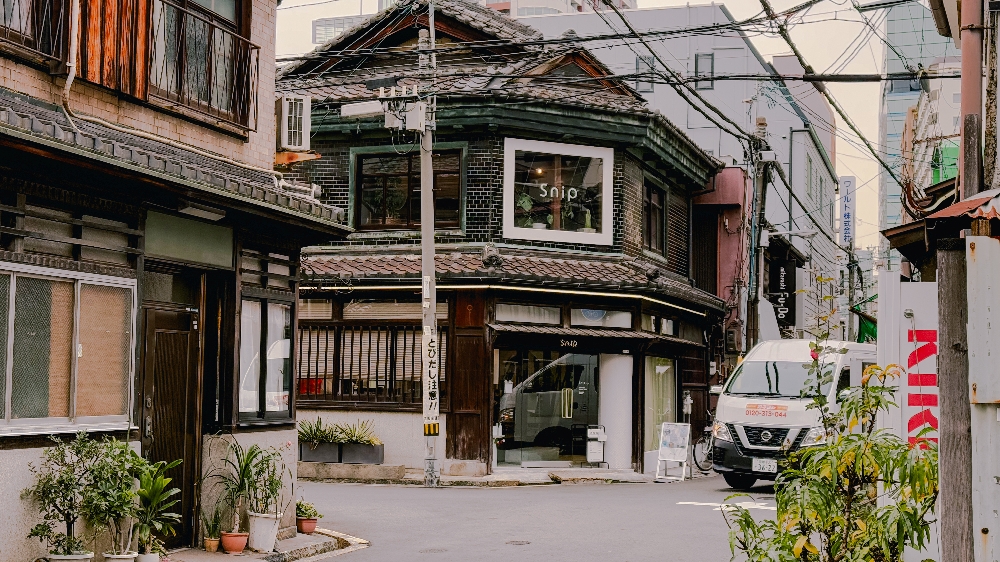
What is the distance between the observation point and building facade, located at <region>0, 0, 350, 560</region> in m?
9.66

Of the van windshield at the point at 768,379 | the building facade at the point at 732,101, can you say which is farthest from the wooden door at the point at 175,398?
the building facade at the point at 732,101

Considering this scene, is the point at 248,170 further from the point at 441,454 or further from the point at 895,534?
the point at 441,454

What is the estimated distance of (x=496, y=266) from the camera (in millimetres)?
23750

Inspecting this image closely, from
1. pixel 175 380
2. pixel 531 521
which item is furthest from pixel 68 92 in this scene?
pixel 531 521

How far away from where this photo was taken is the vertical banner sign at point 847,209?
4162cm

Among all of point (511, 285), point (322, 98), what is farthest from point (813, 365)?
point (322, 98)

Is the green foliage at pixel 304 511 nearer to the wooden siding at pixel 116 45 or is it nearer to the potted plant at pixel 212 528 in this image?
the potted plant at pixel 212 528

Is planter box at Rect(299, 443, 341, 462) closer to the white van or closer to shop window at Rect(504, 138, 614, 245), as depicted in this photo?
shop window at Rect(504, 138, 614, 245)

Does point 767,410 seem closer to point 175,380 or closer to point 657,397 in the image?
point 657,397

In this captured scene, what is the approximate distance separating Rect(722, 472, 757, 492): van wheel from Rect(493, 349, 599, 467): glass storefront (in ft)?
16.3

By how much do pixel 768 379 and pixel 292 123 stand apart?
36.3 feet

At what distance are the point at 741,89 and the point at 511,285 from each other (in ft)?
75.1

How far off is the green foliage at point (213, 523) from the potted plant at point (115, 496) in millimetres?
2012

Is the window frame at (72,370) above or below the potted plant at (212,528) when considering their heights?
above
